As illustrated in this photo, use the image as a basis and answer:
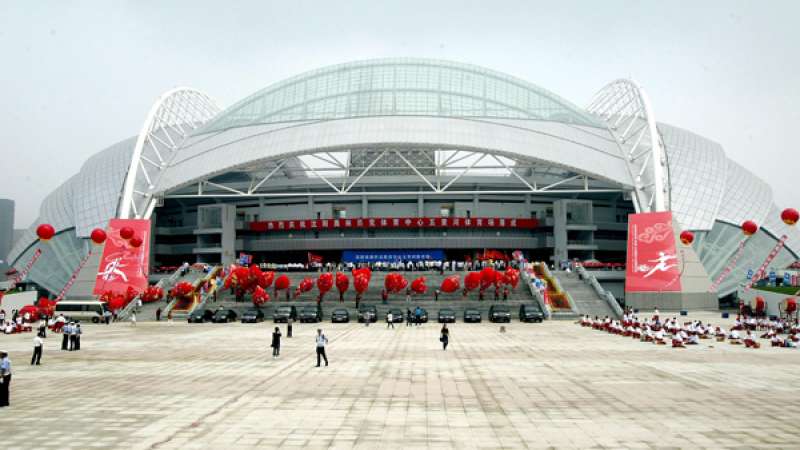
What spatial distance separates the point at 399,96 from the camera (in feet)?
213

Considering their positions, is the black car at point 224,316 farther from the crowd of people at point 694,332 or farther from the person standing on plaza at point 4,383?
the person standing on plaza at point 4,383

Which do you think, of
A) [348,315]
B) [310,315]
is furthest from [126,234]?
[348,315]

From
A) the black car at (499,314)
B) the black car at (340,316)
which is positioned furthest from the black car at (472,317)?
the black car at (340,316)

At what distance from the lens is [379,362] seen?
23.4 meters

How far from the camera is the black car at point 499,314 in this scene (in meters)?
44.5

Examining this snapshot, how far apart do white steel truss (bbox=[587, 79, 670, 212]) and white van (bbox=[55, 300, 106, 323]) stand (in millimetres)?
50096

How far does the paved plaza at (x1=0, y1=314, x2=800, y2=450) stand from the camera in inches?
476

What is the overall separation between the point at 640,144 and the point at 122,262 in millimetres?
55259

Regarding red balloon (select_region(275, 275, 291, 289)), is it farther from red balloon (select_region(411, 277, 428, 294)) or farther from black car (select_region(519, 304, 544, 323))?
black car (select_region(519, 304, 544, 323))

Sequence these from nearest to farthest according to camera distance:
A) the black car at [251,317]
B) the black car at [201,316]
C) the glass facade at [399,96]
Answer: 1. the black car at [251,317]
2. the black car at [201,316]
3. the glass facade at [399,96]

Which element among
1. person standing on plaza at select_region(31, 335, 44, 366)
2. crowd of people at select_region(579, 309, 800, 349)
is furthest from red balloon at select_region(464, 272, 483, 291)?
person standing on plaza at select_region(31, 335, 44, 366)

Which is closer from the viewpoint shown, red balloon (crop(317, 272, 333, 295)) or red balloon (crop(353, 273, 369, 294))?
red balloon (crop(353, 273, 369, 294))

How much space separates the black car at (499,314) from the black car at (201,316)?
22482 millimetres

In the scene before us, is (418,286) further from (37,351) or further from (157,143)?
(157,143)
